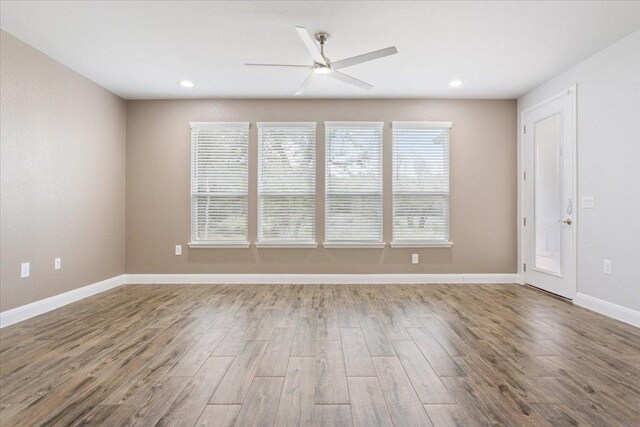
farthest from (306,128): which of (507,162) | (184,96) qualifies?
(507,162)

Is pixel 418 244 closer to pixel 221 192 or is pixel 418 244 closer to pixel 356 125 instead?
pixel 356 125

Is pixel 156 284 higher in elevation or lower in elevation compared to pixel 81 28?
lower

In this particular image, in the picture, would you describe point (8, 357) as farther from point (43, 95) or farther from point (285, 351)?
point (43, 95)

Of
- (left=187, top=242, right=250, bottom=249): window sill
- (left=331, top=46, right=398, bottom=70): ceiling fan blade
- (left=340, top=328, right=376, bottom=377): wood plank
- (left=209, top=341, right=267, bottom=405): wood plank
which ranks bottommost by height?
(left=209, top=341, right=267, bottom=405): wood plank

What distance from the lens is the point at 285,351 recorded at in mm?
2389

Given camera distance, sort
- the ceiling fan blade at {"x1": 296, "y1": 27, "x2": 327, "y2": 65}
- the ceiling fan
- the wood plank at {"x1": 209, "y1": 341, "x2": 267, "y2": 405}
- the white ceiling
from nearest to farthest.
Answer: the wood plank at {"x1": 209, "y1": 341, "x2": 267, "y2": 405} < the ceiling fan blade at {"x1": 296, "y1": 27, "x2": 327, "y2": 65} < the white ceiling < the ceiling fan

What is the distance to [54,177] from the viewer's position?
3.54 m

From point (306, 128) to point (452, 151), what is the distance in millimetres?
2156

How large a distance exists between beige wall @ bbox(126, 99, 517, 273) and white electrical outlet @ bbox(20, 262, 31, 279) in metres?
1.55

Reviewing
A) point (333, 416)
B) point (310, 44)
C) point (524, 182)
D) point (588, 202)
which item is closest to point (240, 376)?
point (333, 416)

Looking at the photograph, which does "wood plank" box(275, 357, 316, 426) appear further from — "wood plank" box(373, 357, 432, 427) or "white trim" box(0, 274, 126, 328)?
"white trim" box(0, 274, 126, 328)

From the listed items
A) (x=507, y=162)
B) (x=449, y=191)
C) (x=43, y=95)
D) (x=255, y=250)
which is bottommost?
(x=255, y=250)

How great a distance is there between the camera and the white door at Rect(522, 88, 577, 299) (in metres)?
3.76

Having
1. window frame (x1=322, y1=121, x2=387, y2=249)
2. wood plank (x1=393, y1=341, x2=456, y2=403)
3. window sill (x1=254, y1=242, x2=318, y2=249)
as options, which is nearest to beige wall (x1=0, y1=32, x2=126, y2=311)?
window sill (x1=254, y1=242, x2=318, y2=249)
